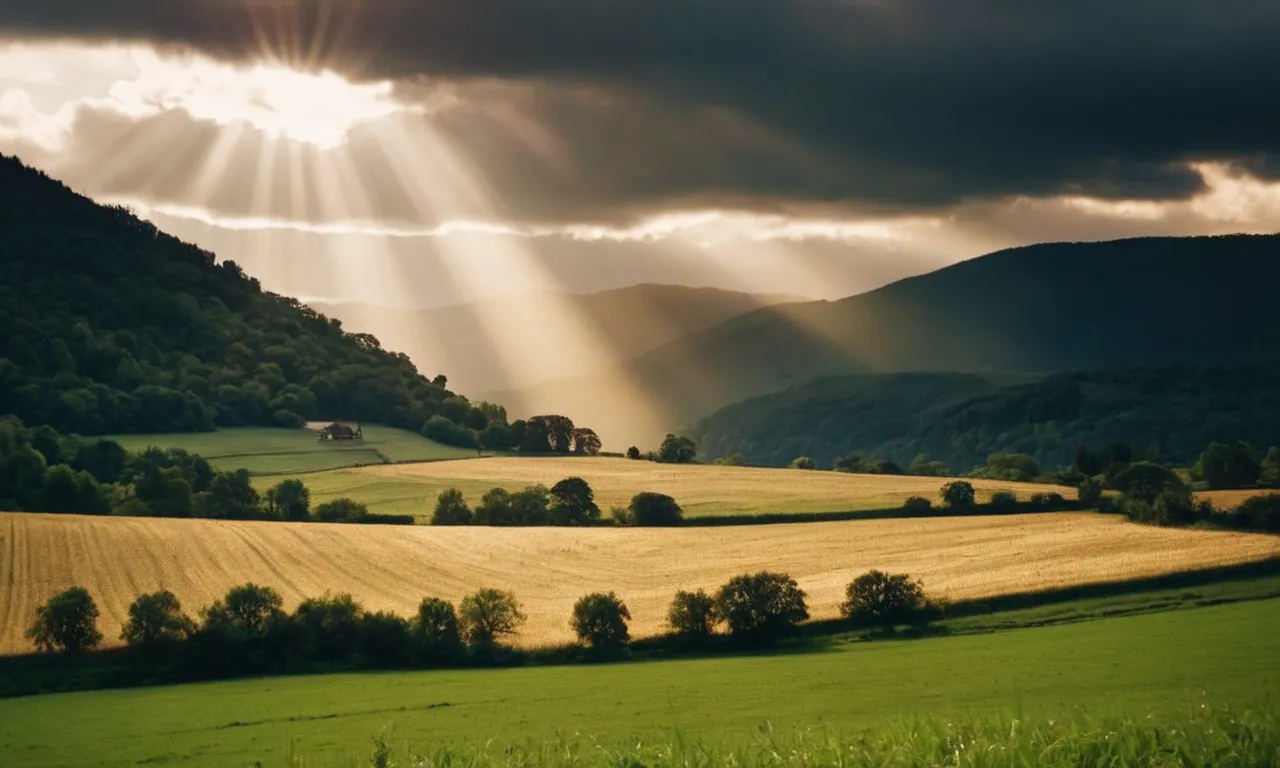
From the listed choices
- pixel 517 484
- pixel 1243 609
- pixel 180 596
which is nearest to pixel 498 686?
pixel 180 596

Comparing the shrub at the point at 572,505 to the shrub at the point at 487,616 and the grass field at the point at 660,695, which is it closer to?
the shrub at the point at 487,616

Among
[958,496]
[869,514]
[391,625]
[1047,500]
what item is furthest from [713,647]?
[1047,500]

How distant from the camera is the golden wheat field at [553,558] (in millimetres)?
83562

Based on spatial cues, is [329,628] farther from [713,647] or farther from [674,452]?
[674,452]

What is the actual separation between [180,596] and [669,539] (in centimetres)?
4347

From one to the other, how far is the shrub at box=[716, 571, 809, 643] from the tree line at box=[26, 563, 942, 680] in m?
0.06

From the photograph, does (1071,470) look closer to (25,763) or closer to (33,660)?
(33,660)

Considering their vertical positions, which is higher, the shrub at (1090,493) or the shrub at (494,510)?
the shrub at (494,510)

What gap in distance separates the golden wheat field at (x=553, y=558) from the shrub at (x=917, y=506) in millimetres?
6234

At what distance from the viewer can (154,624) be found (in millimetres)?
68750

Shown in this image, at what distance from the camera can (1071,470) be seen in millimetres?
162250

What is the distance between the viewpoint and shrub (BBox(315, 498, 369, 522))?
404ft

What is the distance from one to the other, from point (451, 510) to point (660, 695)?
2834 inches

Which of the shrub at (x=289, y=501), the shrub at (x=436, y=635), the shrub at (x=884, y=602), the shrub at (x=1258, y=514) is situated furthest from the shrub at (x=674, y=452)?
the shrub at (x=436, y=635)
